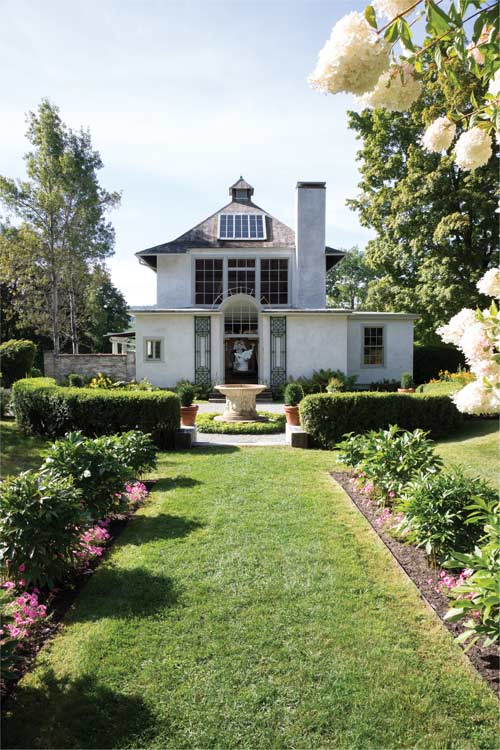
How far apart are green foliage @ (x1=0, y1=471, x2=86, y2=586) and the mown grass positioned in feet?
13.5

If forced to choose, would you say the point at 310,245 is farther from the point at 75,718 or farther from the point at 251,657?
the point at 75,718

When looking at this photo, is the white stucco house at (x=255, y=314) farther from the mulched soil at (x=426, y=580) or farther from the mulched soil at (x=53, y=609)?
the mulched soil at (x=53, y=609)

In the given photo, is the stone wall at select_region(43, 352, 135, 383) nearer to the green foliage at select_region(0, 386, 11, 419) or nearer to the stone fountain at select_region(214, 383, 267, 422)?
the green foliage at select_region(0, 386, 11, 419)

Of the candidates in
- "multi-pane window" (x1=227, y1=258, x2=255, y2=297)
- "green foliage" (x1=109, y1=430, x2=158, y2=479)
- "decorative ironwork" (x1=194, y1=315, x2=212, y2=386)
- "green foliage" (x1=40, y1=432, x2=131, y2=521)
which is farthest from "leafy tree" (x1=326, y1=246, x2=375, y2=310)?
"green foliage" (x1=40, y1=432, x2=131, y2=521)

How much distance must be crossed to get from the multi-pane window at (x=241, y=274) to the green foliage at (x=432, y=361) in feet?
31.0

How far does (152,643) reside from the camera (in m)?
3.49

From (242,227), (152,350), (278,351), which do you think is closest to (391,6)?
(278,351)

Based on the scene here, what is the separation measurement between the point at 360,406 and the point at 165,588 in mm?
7355

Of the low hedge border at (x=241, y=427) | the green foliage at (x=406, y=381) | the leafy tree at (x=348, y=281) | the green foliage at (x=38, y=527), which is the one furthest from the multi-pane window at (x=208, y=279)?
the leafy tree at (x=348, y=281)

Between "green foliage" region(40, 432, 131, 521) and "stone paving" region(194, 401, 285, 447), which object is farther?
"stone paving" region(194, 401, 285, 447)

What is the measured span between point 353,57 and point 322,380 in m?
17.9

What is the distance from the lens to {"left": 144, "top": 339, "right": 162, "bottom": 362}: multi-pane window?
67.7 feet

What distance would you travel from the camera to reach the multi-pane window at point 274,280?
23.5 metres

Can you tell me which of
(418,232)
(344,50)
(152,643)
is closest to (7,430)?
(152,643)
